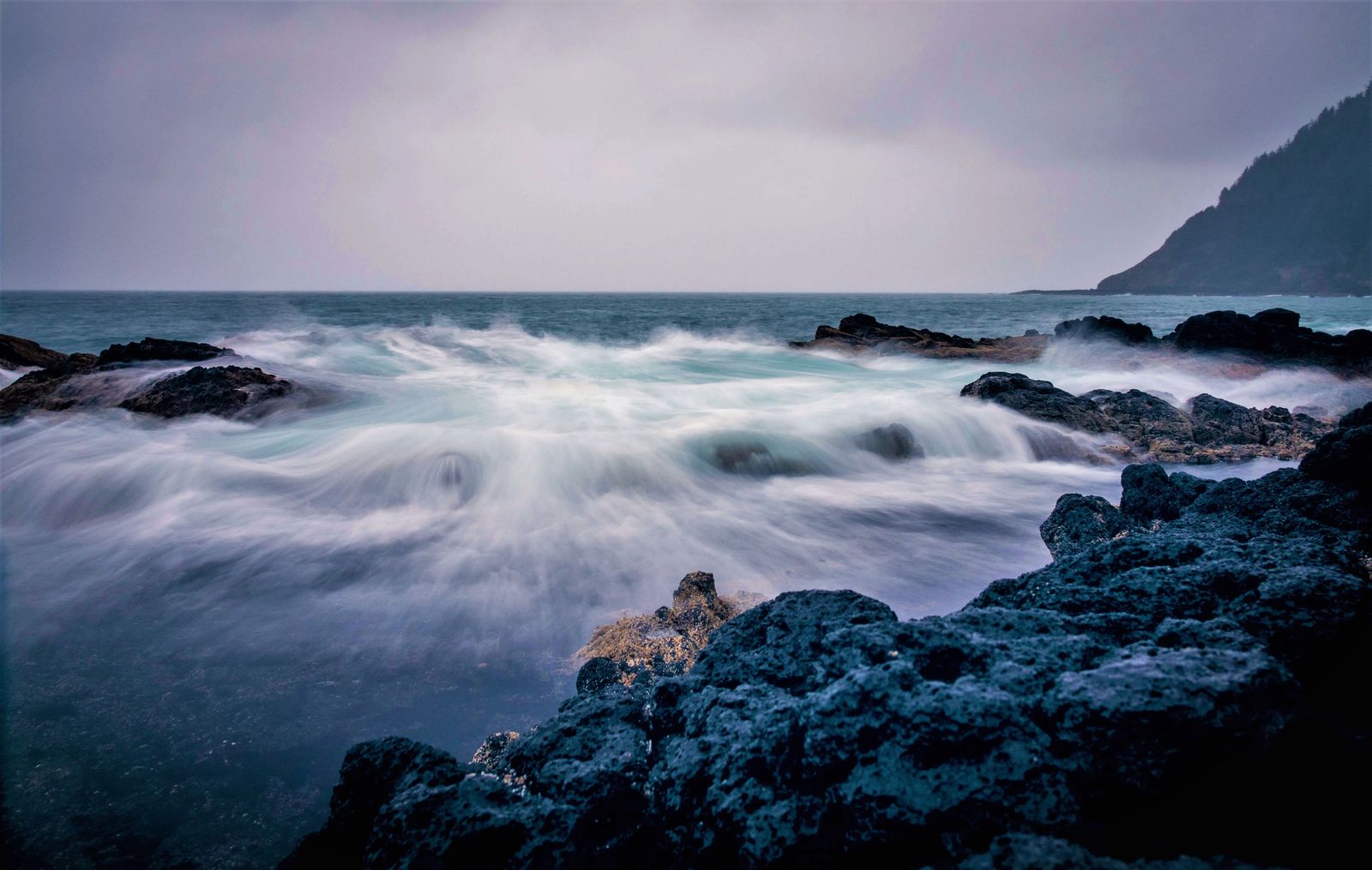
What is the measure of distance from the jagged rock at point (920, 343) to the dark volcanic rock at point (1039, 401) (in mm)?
6713

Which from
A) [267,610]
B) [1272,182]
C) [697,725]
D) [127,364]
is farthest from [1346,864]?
[1272,182]

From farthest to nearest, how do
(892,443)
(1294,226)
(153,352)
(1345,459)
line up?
1. (1294,226)
2. (153,352)
3. (892,443)
4. (1345,459)

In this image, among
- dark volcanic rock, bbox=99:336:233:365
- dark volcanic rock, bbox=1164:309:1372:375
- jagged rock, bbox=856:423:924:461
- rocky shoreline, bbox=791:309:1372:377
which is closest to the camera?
jagged rock, bbox=856:423:924:461

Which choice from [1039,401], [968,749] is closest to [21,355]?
[968,749]

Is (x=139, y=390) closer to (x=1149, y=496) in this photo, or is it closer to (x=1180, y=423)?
(x=1149, y=496)

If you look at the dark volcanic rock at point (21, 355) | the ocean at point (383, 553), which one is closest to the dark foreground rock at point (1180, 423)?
the ocean at point (383, 553)

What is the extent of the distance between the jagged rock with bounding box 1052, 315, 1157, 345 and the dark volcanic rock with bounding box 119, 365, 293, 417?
19.0 m

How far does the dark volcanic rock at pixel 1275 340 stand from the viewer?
12.9m

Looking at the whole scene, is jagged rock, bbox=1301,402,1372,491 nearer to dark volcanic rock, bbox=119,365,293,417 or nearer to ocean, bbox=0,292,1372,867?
ocean, bbox=0,292,1372,867

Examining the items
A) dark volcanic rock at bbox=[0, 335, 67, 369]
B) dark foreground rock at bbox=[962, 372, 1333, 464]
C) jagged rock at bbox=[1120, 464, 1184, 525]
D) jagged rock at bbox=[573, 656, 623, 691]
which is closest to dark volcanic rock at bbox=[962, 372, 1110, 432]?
dark foreground rock at bbox=[962, 372, 1333, 464]

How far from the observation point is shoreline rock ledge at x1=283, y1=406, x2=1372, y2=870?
147cm

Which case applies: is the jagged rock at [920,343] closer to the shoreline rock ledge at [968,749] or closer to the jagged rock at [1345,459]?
the jagged rock at [1345,459]

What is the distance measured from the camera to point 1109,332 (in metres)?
16.3

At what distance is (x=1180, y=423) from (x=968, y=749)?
972 centimetres
